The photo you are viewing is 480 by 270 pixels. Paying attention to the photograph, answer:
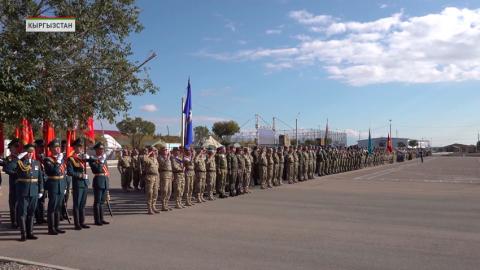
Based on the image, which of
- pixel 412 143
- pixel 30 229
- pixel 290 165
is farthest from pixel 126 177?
pixel 412 143

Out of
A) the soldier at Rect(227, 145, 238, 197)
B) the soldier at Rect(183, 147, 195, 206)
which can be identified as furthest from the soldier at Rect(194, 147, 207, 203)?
the soldier at Rect(227, 145, 238, 197)

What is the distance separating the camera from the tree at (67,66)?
22.9 feet

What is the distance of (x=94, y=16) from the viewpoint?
8336 millimetres

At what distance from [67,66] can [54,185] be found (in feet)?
A: 7.65

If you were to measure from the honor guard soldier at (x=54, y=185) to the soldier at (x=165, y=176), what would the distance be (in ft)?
10.9

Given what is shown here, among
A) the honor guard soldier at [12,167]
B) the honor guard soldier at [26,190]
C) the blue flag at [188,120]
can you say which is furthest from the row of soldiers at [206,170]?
the honor guard soldier at [26,190]

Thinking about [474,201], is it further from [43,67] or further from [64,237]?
[43,67]

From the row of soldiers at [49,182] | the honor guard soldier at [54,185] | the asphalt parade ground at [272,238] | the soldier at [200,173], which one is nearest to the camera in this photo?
the asphalt parade ground at [272,238]

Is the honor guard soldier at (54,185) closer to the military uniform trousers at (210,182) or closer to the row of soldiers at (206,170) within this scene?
the row of soldiers at (206,170)

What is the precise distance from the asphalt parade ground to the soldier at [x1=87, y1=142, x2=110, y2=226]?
36 cm

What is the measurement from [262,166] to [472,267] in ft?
40.3

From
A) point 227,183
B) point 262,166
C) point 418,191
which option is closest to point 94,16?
point 227,183

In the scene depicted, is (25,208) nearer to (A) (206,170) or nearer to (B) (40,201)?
(B) (40,201)

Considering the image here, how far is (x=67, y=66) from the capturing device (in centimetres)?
820
